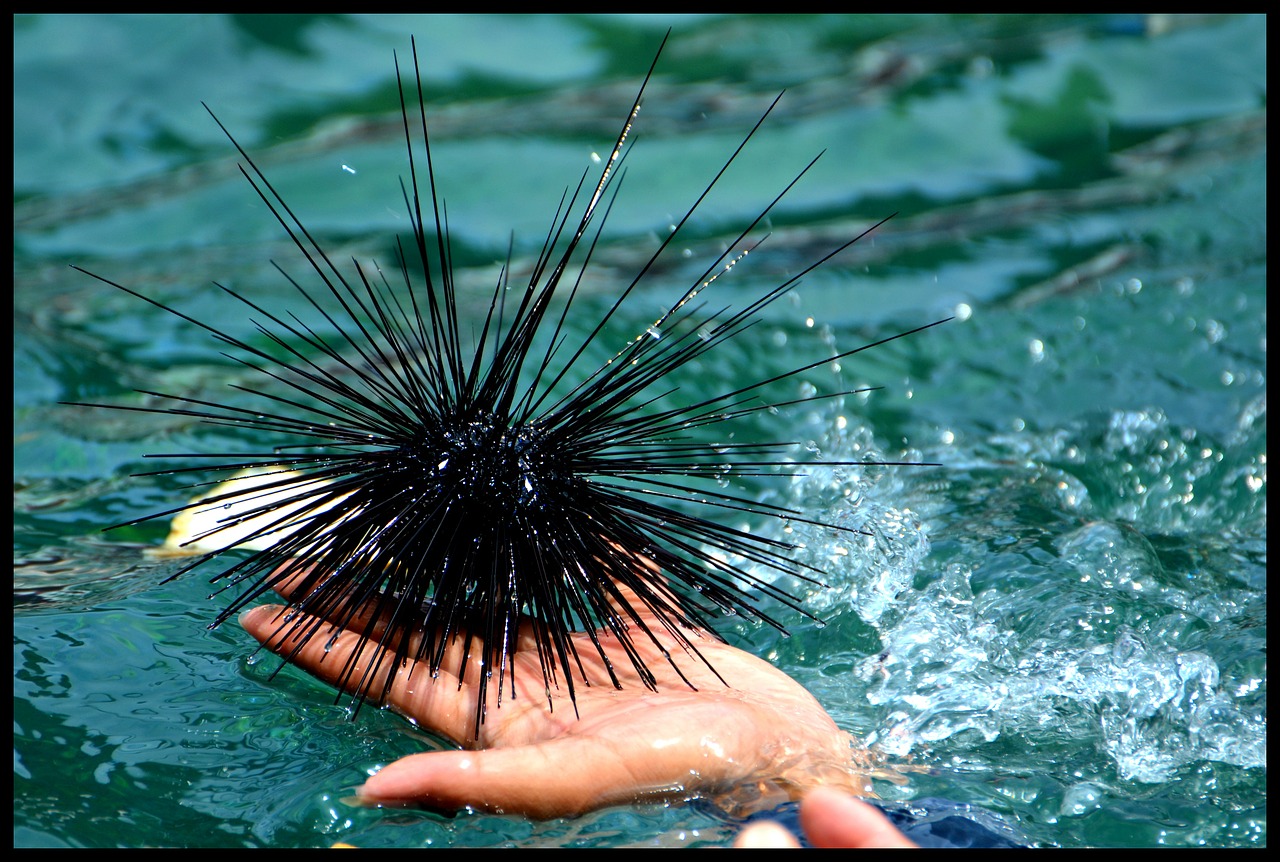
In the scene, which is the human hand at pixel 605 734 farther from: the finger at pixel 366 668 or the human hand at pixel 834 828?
the human hand at pixel 834 828

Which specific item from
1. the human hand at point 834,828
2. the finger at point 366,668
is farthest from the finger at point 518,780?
the human hand at point 834,828

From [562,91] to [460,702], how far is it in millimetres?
5919

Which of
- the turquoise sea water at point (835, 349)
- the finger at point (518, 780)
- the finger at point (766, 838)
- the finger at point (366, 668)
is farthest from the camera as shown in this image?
the turquoise sea water at point (835, 349)

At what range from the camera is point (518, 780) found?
7.06 ft

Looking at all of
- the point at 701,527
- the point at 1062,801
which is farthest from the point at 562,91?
the point at 1062,801

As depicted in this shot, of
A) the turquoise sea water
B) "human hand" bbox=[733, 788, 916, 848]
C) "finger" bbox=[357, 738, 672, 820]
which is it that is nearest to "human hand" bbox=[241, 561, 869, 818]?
"finger" bbox=[357, 738, 672, 820]

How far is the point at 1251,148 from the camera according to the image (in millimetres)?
6945

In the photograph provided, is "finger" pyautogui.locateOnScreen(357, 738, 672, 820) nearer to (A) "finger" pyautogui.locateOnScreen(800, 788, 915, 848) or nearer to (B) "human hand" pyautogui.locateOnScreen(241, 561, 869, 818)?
(B) "human hand" pyautogui.locateOnScreen(241, 561, 869, 818)

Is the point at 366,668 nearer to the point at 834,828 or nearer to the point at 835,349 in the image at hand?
the point at 834,828

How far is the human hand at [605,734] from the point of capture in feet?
7.07

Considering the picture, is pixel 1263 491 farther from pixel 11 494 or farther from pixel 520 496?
pixel 11 494

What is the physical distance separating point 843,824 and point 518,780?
0.65 meters

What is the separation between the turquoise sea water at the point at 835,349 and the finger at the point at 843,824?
1.71 feet

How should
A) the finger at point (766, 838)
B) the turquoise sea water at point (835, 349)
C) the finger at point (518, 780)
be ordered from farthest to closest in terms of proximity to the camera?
the turquoise sea water at point (835, 349), the finger at point (518, 780), the finger at point (766, 838)
